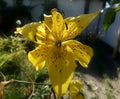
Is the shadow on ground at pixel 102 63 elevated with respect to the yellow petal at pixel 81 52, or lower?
lower

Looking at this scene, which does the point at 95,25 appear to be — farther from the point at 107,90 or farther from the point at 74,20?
the point at 74,20

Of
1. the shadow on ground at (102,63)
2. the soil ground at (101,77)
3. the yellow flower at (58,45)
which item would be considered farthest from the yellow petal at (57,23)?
the shadow on ground at (102,63)

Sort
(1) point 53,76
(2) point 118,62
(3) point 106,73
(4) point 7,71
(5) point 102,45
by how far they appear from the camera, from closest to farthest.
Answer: (1) point 53,76 < (4) point 7,71 < (3) point 106,73 < (2) point 118,62 < (5) point 102,45

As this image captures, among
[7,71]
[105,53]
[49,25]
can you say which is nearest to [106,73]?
[105,53]

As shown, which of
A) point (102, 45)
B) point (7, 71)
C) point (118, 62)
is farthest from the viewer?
point (102, 45)

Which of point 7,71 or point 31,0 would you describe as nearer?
point 7,71

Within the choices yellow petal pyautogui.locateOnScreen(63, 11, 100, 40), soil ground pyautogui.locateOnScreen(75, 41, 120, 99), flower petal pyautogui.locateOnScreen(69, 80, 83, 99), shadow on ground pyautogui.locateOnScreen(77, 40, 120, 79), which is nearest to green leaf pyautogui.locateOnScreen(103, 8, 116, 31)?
yellow petal pyautogui.locateOnScreen(63, 11, 100, 40)

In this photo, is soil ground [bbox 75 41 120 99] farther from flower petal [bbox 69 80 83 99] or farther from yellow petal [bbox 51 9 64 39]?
yellow petal [bbox 51 9 64 39]

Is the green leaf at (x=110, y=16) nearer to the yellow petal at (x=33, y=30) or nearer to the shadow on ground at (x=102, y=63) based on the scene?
the yellow petal at (x=33, y=30)
